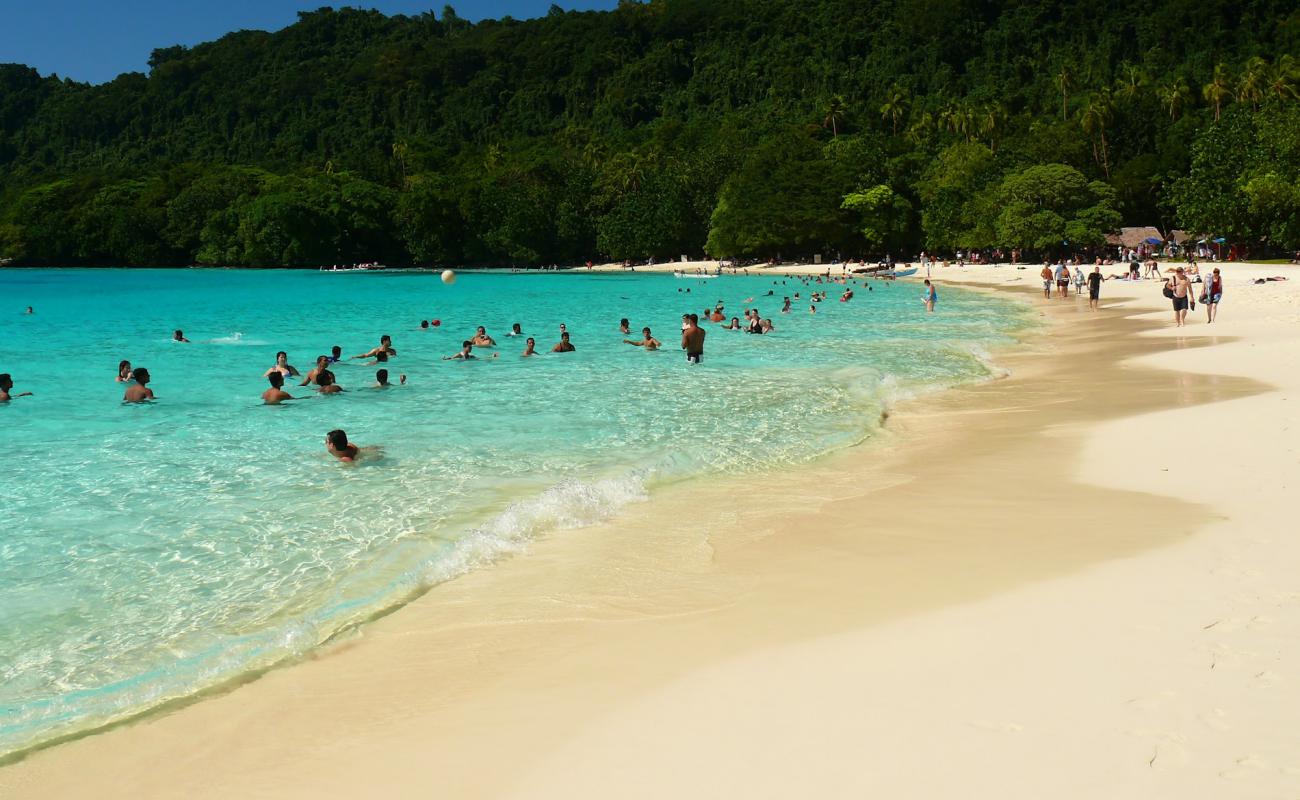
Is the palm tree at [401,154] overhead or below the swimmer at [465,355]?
overhead

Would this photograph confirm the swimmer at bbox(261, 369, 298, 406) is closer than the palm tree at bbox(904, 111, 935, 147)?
Yes

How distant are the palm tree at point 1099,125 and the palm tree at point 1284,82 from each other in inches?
543

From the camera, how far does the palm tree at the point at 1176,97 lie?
327 ft

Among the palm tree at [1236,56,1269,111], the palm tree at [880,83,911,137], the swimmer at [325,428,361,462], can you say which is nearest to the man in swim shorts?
the swimmer at [325,428,361,462]

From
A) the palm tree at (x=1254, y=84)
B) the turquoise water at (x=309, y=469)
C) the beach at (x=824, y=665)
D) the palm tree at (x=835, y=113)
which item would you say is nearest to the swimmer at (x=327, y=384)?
the turquoise water at (x=309, y=469)

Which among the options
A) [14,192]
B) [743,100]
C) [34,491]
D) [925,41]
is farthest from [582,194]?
[34,491]

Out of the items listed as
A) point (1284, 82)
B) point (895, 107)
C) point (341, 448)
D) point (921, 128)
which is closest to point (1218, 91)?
point (1284, 82)

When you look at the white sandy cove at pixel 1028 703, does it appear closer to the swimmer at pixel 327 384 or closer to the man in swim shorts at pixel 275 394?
the man in swim shorts at pixel 275 394

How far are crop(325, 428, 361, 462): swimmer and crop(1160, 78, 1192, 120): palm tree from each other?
10737 cm

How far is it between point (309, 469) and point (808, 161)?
97.9 m

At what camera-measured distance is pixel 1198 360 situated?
22.0 metres

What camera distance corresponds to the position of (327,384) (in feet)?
70.7

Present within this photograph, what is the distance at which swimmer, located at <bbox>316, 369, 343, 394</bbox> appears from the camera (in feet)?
70.0

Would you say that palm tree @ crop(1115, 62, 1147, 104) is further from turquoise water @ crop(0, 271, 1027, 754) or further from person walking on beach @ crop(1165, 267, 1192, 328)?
turquoise water @ crop(0, 271, 1027, 754)
